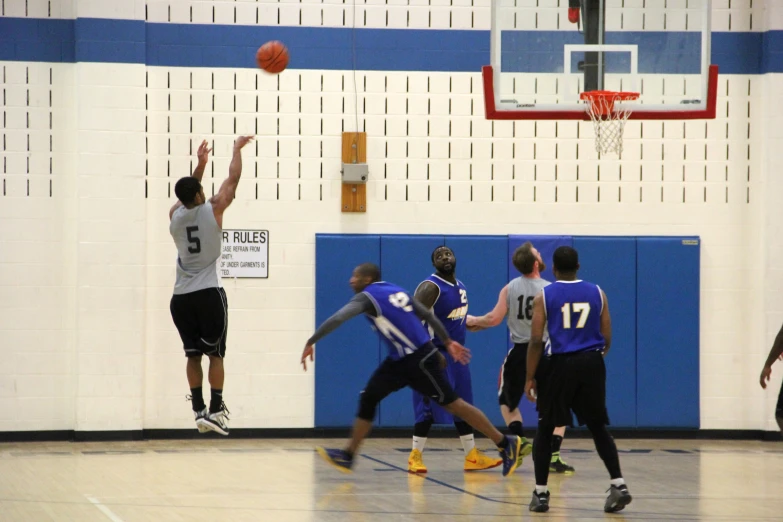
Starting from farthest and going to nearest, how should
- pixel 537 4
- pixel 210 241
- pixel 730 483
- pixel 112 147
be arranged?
pixel 112 147, pixel 537 4, pixel 730 483, pixel 210 241

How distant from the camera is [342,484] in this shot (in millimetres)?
9367

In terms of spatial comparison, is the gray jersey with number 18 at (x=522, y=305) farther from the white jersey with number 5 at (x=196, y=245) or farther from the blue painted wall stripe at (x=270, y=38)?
the blue painted wall stripe at (x=270, y=38)

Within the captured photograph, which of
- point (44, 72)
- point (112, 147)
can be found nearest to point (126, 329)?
point (112, 147)

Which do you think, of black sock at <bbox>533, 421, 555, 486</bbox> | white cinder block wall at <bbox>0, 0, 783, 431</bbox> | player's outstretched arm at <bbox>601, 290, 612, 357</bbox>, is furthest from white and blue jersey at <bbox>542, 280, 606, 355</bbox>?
white cinder block wall at <bbox>0, 0, 783, 431</bbox>

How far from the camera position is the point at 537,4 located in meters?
10.5

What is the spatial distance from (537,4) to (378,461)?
15.6 feet

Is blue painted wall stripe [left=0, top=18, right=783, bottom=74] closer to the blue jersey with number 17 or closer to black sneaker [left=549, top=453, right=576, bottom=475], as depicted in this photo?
the blue jersey with number 17

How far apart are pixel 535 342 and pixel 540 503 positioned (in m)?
1.17

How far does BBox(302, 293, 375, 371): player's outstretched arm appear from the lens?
28.1 ft

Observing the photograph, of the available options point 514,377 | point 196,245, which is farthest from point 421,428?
point 196,245

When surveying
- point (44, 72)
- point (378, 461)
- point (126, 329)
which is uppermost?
point (44, 72)

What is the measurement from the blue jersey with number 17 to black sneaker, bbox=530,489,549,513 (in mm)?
1691

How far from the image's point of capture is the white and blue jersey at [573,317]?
7906mm

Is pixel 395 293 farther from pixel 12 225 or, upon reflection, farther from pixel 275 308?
pixel 12 225
